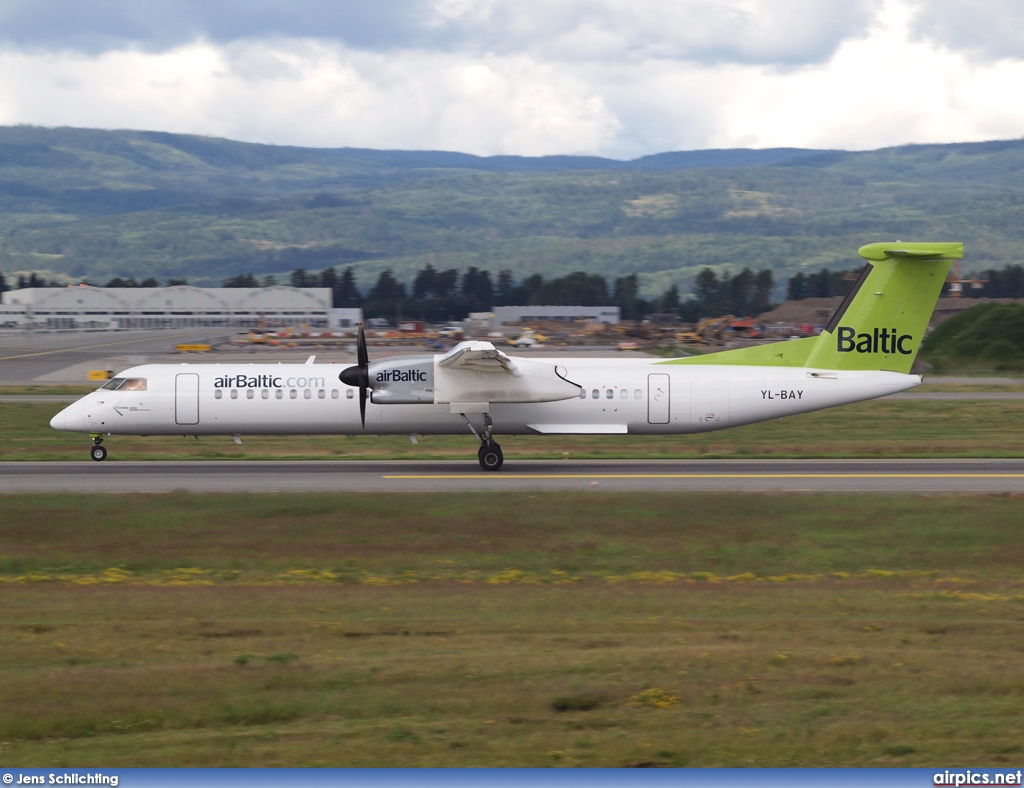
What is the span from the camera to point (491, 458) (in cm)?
3177

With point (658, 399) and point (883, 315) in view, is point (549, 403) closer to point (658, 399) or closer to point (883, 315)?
point (658, 399)

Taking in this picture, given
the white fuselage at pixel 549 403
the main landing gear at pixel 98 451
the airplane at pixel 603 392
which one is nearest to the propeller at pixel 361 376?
the airplane at pixel 603 392

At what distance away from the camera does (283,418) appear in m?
Result: 32.1

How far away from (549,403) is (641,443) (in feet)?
30.5

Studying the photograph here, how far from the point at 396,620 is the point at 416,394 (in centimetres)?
1546

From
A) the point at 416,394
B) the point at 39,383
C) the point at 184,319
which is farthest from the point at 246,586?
the point at 184,319

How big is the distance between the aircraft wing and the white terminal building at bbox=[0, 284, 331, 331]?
427 feet

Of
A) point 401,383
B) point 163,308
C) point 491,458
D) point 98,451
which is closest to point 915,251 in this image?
point 491,458

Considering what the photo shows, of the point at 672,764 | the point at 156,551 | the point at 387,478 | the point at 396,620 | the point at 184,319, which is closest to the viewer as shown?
the point at 672,764

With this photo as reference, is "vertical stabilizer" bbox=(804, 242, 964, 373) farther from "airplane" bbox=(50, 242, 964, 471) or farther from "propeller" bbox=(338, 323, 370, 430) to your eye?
"propeller" bbox=(338, 323, 370, 430)

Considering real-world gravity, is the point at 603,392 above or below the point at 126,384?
below

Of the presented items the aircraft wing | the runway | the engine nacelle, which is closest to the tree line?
the runway

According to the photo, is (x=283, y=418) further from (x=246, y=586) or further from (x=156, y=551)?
(x=246, y=586)

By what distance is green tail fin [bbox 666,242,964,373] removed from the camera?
32188mm
